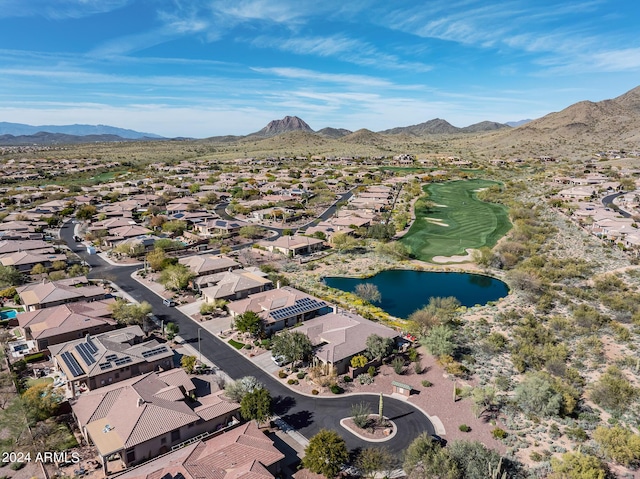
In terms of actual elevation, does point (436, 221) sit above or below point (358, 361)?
above

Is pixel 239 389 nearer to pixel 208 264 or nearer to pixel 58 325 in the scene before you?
pixel 58 325

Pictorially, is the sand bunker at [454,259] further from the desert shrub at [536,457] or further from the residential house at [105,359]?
the residential house at [105,359]

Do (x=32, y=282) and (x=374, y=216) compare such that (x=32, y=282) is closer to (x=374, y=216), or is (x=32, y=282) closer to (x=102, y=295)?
(x=102, y=295)

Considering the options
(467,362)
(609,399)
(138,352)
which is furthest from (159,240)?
(609,399)

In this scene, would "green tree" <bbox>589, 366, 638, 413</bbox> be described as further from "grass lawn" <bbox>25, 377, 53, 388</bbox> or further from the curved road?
"grass lawn" <bbox>25, 377, 53, 388</bbox>

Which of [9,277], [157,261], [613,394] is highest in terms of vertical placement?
[157,261]

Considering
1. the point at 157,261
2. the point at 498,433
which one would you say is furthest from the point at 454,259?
the point at 157,261
